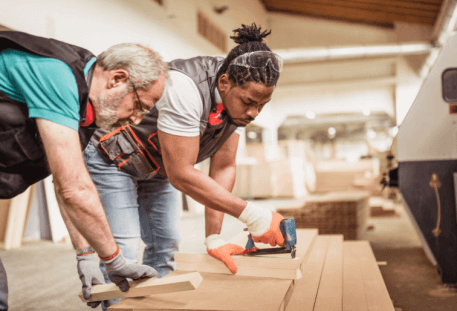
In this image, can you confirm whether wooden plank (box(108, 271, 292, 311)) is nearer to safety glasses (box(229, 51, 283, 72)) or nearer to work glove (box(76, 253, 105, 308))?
work glove (box(76, 253, 105, 308))

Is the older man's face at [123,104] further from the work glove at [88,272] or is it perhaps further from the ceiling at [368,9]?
the ceiling at [368,9]

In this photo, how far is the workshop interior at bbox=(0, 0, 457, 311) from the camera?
1.74 m

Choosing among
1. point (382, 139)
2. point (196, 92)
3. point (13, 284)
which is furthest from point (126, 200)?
point (382, 139)

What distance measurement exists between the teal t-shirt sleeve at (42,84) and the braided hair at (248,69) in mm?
758

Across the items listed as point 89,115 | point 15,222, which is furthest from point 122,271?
point 15,222

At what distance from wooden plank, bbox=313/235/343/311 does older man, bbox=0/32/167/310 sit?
0.74 m

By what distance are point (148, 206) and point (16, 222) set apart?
3.98 metres

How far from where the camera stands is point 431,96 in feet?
9.84

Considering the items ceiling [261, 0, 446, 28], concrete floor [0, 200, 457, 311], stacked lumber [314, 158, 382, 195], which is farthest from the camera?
ceiling [261, 0, 446, 28]

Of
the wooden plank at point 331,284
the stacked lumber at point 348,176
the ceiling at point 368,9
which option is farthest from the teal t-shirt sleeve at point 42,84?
the ceiling at point 368,9

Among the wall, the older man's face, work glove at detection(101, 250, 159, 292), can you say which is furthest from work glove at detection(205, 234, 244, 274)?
the wall

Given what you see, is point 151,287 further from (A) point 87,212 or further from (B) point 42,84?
(B) point 42,84

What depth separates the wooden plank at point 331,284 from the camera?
1.51 meters

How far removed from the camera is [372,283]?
1.88 metres
